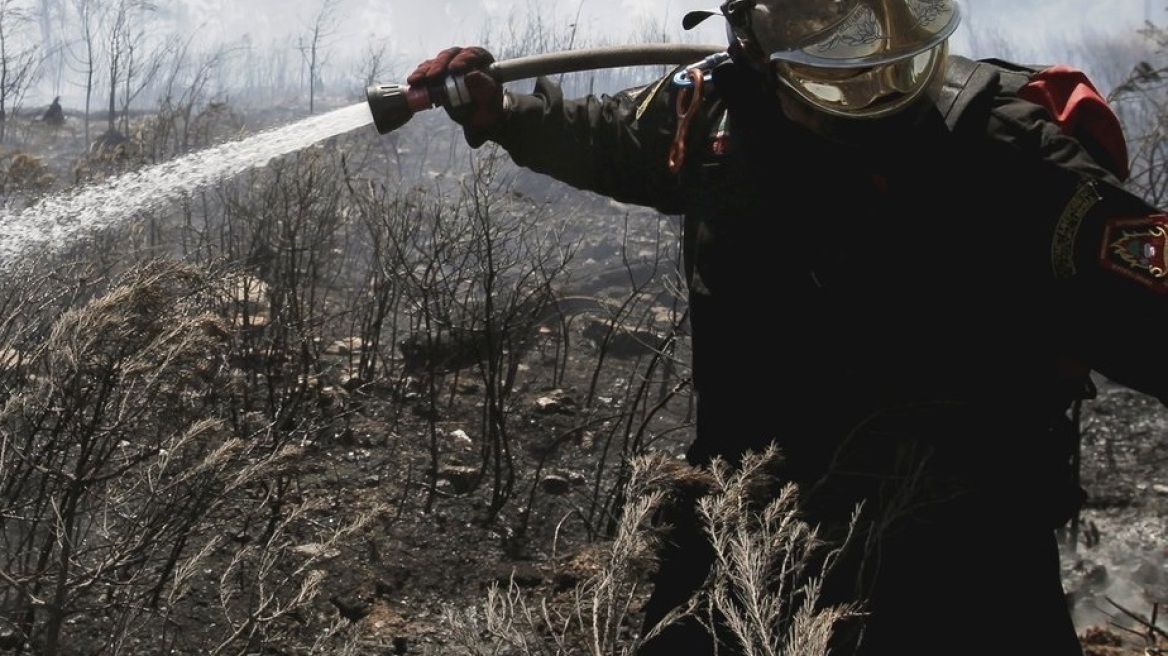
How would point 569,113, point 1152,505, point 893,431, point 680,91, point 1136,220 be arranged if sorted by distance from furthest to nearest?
point 1152,505
point 569,113
point 680,91
point 893,431
point 1136,220

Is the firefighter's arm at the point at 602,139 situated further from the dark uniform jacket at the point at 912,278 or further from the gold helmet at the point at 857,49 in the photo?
the gold helmet at the point at 857,49

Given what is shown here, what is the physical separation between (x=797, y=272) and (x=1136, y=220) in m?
0.57

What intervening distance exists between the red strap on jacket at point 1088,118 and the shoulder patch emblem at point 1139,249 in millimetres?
257

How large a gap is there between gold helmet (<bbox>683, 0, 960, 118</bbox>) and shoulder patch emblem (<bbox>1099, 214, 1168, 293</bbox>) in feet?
1.47

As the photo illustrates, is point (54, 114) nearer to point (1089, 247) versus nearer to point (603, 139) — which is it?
point (603, 139)

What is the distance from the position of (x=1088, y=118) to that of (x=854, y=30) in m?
0.44

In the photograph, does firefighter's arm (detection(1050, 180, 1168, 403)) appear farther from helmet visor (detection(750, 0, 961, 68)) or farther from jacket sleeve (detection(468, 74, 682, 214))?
jacket sleeve (detection(468, 74, 682, 214))

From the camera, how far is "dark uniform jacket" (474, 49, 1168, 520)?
5.74 feet

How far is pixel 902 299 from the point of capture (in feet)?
6.42

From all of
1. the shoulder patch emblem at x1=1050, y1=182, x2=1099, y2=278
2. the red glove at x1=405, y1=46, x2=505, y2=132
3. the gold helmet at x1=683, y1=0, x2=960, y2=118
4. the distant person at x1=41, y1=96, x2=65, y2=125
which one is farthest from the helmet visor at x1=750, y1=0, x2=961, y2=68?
the distant person at x1=41, y1=96, x2=65, y2=125

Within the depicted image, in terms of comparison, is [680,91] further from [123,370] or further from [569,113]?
[123,370]

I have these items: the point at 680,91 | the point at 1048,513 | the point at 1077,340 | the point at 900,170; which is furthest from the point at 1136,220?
the point at 680,91

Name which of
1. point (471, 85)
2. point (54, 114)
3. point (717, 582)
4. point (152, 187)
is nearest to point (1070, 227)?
point (717, 582)

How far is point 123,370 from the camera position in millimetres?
2346
